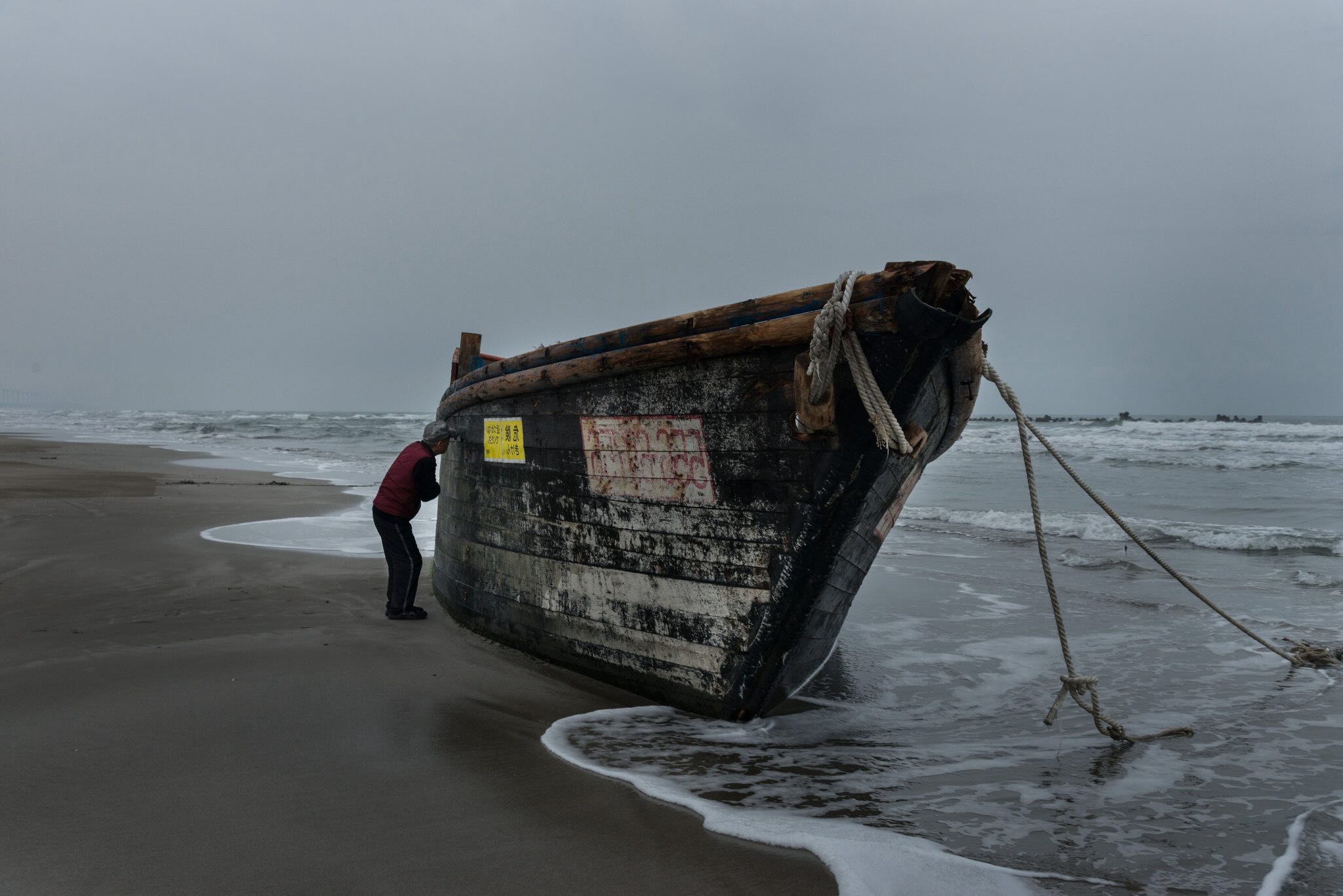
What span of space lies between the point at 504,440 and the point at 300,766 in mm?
2249

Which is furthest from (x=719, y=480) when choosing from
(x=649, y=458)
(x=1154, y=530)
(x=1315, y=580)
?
(x=1154, y=530)

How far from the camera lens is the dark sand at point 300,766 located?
249 cm

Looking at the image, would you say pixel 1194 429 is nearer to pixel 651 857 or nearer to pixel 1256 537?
pixel 1256 537

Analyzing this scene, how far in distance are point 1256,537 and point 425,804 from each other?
10.8 m

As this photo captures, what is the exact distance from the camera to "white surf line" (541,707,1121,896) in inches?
98.8

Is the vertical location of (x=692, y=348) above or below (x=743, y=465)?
above

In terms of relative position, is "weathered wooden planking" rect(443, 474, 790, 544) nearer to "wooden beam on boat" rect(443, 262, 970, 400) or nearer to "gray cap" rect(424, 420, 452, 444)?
"wooden beam on boat" rect(443, 262, 970, 400)

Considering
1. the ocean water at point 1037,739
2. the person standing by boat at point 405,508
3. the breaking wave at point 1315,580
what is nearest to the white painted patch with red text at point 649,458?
the ocean water at point 1037,739

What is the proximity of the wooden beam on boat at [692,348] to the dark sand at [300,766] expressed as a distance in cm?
164

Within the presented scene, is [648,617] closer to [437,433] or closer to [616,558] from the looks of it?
[616,558]

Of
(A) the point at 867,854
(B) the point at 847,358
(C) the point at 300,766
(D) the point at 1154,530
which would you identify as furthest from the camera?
(D) the point at 1154,530

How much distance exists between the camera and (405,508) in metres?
5.72

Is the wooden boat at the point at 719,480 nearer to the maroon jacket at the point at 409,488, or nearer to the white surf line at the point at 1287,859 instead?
the maroon jacket at the point at 409,488

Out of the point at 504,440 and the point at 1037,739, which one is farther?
the point at 504,440
